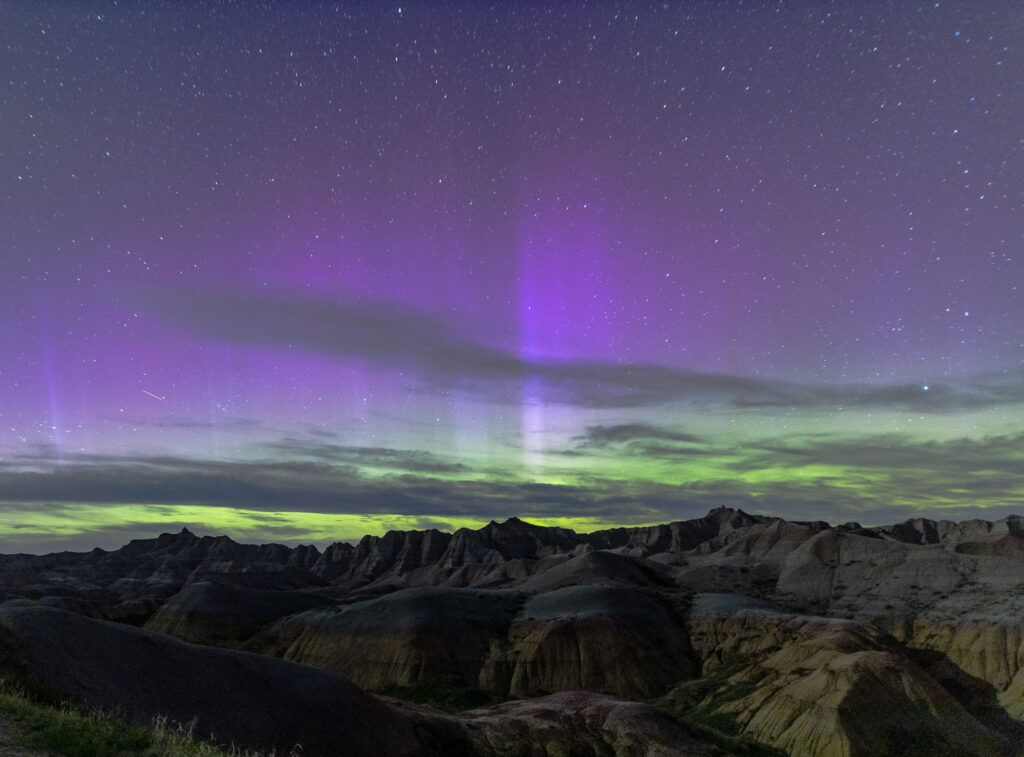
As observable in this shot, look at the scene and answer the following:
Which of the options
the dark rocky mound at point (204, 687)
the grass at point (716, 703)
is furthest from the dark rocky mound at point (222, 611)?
the dark rocky mound at point (204, 687)

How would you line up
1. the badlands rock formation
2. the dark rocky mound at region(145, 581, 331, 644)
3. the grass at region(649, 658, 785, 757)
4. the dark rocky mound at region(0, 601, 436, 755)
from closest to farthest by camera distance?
1. the dark rocky mound at region(0, 601, 436, 755)
2. the badlands rock formation
3. the grass at region(649, 658, 785, 757)
4. the dark rocky mound at region(145, 581, 331, 644)

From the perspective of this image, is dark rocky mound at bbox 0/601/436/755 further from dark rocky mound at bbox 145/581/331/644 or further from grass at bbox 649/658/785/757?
dark rocky mound at bbox 145/581/331/644

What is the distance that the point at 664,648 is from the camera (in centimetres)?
8850

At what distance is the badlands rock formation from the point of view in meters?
44.0

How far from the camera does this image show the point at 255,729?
105 ft

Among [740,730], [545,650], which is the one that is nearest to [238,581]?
[545,650]

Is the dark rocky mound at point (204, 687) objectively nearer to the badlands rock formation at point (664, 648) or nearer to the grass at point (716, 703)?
the badlands rock formation at point (664, 648)

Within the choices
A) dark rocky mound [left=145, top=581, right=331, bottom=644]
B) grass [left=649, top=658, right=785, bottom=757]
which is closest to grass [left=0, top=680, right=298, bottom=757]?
grass [left=649, top=658, right=785, bottom=757]

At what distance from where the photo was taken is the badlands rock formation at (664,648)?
44.0 m

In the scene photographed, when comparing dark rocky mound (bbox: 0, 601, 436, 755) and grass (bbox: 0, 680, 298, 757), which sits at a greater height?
grass (bbox: 0, 680, 298, 757)

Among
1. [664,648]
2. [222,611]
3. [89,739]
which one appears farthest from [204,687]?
[222,611]

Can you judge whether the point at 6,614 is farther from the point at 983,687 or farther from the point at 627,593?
the point at 983,687

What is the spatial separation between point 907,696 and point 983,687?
92.6 feet

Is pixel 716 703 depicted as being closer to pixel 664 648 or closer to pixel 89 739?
pixel 664 648
